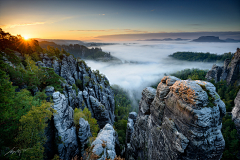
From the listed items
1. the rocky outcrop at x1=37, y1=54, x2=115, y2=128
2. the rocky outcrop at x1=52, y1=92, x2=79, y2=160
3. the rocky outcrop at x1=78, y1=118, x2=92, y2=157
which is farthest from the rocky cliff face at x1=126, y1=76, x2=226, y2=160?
the rocky outcrop at x1=37, y1=54, x2=115, y2=128

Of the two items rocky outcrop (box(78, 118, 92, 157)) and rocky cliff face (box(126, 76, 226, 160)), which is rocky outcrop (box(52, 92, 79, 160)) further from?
rocky cliff face (box(126, 76, 226, 160))

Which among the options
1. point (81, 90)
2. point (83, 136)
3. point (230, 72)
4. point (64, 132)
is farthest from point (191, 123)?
point (230, 72)

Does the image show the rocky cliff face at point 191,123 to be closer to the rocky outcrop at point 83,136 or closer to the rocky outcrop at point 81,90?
the rocky outcrop at point 83,136

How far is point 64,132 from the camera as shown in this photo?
17.4 metres

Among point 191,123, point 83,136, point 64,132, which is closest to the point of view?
point 191,123

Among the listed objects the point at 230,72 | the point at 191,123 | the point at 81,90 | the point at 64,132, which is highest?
the point at 191,123

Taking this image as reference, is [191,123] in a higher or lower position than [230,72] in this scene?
higher

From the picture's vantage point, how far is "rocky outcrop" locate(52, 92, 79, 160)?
1678 cm

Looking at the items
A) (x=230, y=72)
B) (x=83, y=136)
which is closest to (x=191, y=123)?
(x=83, y=136)

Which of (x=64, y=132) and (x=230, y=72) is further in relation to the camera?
(x=230, y=72)

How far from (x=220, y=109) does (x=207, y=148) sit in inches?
169

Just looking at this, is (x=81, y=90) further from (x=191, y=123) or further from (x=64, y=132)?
(x=191, y=123)

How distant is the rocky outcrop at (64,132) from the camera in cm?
1678

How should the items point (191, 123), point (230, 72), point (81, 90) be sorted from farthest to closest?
point (230, 72) < point (81, 90) < point (191, 123)
